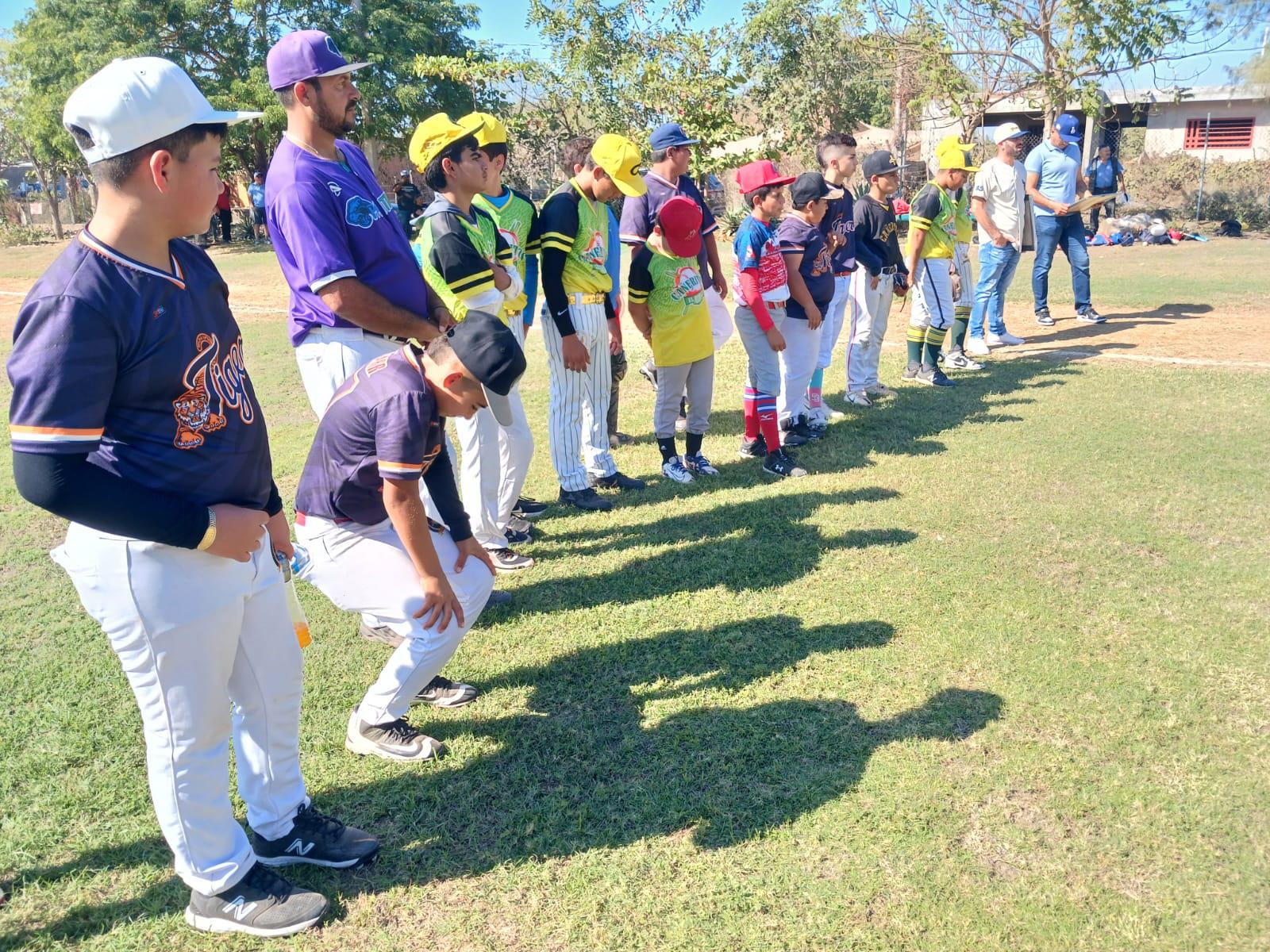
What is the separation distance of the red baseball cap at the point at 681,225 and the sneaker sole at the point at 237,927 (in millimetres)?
4200

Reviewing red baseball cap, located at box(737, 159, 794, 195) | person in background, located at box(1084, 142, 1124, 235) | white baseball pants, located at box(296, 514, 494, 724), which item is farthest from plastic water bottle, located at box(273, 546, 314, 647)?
person in background, located at box(1084, 142, 1124, 235)

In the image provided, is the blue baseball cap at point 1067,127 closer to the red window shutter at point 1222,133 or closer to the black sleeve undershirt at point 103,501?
the black sleeve undershirt at point 103,501

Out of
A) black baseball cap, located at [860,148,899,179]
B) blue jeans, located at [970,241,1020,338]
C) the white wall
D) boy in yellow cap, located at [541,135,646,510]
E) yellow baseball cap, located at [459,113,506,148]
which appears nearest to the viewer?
yellow baseball cap, located at [459,113,506,148]

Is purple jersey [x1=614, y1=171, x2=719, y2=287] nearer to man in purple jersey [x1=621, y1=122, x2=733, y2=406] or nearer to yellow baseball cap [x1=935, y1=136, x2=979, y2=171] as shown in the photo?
Answer: man in purple jersey [x1=621, y1=122, x2=733, y2=406]

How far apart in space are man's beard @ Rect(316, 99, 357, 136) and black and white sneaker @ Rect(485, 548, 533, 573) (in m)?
2.15

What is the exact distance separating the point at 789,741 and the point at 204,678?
77.6 inches

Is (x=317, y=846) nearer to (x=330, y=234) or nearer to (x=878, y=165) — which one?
(x=330, y=234)

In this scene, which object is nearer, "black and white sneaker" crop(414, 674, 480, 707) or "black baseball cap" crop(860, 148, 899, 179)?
"black and white sneaker" crop(414, 674, 480, 707)

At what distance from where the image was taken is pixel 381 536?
317cm

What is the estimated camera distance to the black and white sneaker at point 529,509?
554 centimetres

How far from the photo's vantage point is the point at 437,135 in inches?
177

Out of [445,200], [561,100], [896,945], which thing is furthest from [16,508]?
[561,100]

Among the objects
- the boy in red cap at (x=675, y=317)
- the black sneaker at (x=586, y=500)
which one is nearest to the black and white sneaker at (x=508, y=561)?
the black sneaker at (x=586, y=500)

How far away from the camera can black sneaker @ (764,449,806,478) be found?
19.6 feet
